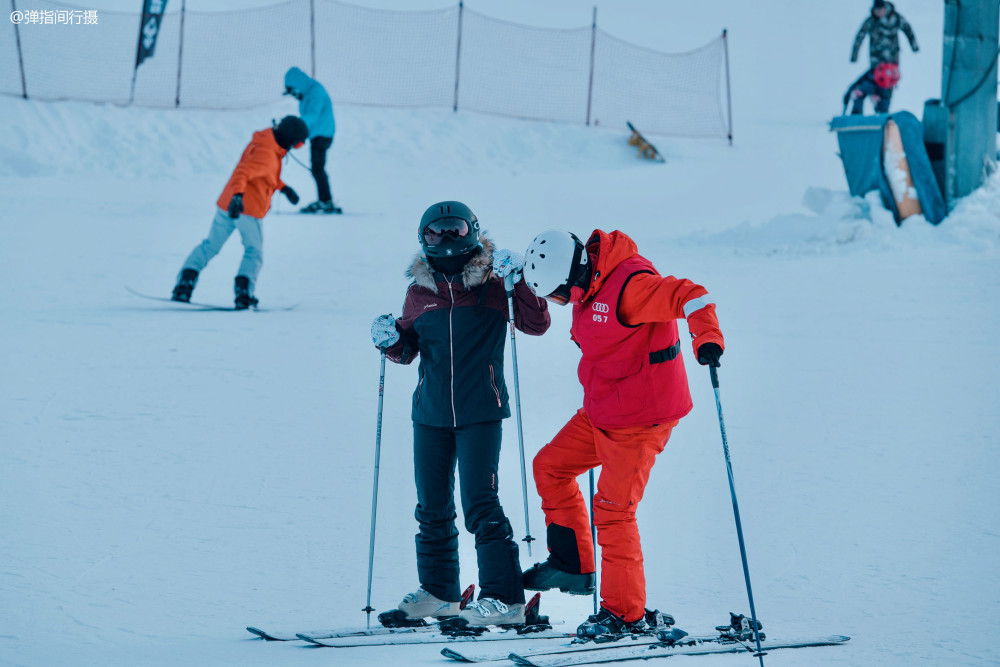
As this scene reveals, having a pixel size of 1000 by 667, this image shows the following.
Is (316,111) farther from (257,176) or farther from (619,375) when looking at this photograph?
(619,375)

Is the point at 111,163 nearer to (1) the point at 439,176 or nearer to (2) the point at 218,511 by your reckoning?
(1) the point at 439,176

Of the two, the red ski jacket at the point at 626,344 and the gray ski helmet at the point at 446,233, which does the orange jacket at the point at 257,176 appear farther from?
the red ski jacket at the point at 626,344

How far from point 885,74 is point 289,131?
7.59 meters

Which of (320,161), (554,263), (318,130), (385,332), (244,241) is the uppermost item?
(318,130)

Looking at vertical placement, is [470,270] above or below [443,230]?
below

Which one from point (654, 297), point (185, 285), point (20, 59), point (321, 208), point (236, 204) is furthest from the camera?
point (20, 59)

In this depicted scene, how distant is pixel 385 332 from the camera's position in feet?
10.8

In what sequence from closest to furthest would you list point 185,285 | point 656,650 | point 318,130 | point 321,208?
1. point 656,650
2. point 185,285
3. point 318,130
4. point 321,208

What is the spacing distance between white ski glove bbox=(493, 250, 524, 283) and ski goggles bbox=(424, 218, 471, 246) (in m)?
0.14

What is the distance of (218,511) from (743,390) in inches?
124

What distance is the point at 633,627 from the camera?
3072 millimetres

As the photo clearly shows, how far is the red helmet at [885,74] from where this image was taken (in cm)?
1191

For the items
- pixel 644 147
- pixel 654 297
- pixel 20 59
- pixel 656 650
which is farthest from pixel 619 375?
pixel 20 59

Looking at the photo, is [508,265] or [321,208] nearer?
[508,265]
